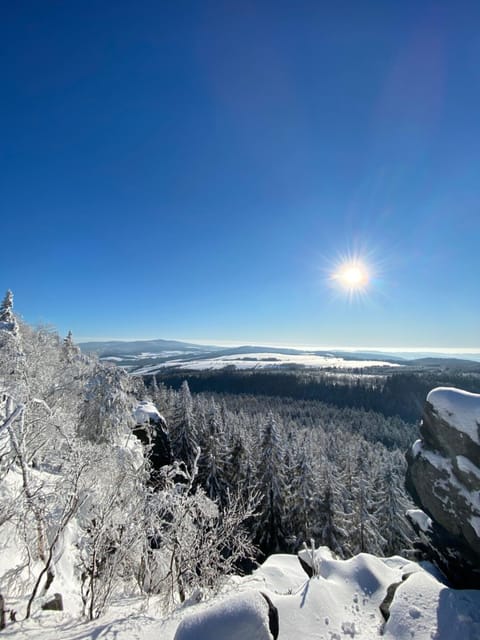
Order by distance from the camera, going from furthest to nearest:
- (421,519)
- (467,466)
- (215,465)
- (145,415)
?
(215,465) → (145,415) → (421,519) → (467,466)

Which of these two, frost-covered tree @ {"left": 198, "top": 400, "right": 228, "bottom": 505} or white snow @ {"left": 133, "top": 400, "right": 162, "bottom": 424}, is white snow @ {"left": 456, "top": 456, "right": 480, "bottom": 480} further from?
white snow @ {"left": 133, "top": 400, "right": 162, "bottom": 424}

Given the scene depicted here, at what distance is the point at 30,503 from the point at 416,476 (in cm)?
1483

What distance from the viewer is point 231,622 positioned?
5.95 m

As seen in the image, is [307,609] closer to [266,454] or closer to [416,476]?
[416,476]

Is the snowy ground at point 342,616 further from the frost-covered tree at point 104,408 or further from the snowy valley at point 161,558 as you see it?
the frost-covered tree at point 104,408

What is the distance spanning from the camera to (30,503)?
27.6 ft

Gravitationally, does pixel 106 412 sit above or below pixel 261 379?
above

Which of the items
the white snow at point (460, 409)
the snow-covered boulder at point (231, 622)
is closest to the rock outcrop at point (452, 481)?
the white snow at point (460, 409)

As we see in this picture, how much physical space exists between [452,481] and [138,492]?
40.3 feet

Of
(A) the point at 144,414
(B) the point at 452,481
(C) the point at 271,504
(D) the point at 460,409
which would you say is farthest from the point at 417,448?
(A) the point at 144,414

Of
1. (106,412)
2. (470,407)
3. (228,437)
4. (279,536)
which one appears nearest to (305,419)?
(228,437)

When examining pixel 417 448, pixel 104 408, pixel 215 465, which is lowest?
pixel 215 465

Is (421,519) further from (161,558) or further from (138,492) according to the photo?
(138,492)

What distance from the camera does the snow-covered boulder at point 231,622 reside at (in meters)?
5.82
